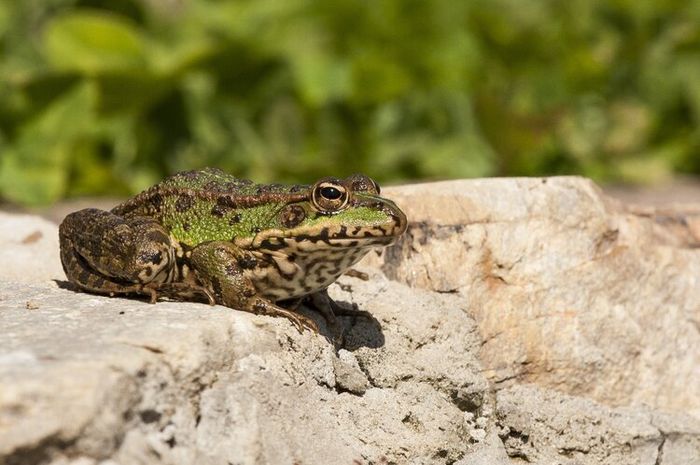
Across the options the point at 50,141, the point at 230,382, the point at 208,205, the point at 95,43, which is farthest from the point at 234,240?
the point at 95,43

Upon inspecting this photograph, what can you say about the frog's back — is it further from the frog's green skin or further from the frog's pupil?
the frog's pupil

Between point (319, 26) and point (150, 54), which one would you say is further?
point (319, 26)

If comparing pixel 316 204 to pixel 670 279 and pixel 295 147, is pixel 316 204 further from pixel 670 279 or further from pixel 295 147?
pixel 295 147

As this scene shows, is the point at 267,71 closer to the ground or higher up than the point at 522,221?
higher up

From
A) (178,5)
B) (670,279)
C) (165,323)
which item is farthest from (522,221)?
(178,5)

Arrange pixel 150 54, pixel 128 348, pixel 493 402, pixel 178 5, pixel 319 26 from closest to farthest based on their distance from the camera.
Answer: pixel 128 348
pixel 493 402
pixel 150 54
pixel 319 26
pixel 178 5

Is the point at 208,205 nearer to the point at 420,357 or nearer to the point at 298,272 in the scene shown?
the point at 298,272
